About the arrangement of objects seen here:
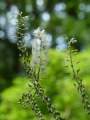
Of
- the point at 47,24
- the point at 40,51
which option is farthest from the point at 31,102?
the point at 47,24

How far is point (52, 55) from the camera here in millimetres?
4547

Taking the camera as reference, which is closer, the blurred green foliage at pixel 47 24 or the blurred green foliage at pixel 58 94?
the blurred green foliage at pixel 58 94

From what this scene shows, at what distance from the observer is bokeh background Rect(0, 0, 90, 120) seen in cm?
434

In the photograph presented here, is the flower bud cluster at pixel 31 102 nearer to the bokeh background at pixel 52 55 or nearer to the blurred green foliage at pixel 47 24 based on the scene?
the bokeh background at pixel 52 55

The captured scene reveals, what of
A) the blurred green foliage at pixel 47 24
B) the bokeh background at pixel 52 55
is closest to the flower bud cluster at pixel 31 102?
the bokeh background at pixel 52 55

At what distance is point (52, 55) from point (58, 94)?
449 millimetres

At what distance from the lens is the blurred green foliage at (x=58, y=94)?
4.27 m

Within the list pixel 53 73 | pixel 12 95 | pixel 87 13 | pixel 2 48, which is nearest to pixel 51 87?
pixel 53 73

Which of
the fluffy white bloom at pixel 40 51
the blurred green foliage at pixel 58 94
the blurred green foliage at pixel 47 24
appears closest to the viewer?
the fluffy white bloom at pixel 40 51

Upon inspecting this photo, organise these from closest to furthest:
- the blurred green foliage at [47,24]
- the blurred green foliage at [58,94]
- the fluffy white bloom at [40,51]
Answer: the fluffy white bloom at [40,51], the blurred green foliage at [58,94], the blurred green foliage at [47,24]

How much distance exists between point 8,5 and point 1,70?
135 centimetres

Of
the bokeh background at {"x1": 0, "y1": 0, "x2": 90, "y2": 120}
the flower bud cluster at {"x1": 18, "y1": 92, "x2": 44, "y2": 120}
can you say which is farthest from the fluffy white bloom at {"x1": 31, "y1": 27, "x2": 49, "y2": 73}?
the bokeh background at {"x1": 0, "y1": 0, "x2": 90, "y2": 120}

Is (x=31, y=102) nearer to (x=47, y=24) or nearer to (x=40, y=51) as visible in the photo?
(x=40, y=51)

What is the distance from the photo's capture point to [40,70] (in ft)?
3.63
